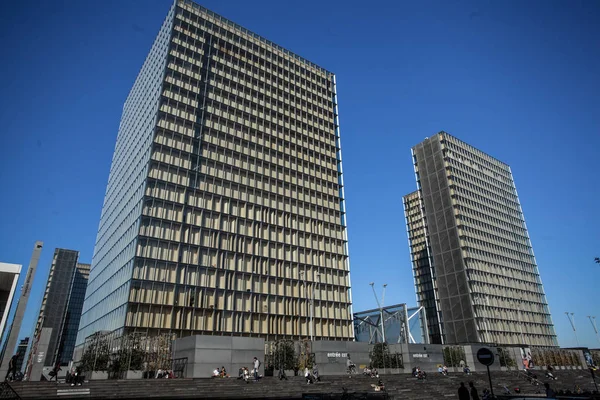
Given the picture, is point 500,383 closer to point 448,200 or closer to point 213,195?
point 213,195

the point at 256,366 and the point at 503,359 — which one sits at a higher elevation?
the point at 503,359

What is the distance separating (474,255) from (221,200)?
7656 cm

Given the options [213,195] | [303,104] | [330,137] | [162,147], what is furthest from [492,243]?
[162,147]

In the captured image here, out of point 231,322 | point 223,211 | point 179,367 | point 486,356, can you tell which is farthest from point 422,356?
point 486,356

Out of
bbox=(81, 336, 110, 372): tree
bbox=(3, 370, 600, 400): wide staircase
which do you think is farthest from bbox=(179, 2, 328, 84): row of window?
bbox=(3, 370, 600, 400): wide staircase

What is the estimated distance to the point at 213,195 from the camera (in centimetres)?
6981

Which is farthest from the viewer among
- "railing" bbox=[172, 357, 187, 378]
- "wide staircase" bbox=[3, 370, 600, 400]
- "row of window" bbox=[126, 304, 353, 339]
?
"row of window" bbox=[126, 304, 353, 339]

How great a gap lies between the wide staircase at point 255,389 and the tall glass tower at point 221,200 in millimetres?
23059

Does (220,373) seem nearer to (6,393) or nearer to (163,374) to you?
(163,374)

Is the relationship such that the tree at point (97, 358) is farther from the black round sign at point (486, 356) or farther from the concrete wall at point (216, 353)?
the black round sign at point (486, 356)

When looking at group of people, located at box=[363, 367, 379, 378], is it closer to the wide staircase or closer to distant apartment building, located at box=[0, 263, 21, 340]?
the wide staircase

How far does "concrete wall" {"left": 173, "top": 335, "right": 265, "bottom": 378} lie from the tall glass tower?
18.6 meters

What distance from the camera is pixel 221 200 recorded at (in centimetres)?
7050

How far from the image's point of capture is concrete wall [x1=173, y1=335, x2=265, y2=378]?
39500 mm
